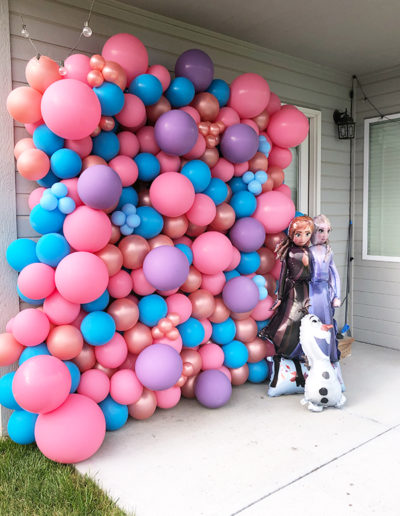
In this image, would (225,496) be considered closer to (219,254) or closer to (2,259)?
(219,254)

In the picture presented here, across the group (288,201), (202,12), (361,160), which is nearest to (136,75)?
(202,12)

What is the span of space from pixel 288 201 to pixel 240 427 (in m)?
1.48

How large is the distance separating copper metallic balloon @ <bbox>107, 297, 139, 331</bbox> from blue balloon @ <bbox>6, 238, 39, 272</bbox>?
487mm

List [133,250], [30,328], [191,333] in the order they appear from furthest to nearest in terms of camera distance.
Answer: [191,333] < [133,250] < [30,328]

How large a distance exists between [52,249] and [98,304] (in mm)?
404

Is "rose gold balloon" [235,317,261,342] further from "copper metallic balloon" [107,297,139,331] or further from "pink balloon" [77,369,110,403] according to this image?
"pink balloon" [77,369,110,403]

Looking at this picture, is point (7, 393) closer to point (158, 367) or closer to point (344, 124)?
point (158, 367)

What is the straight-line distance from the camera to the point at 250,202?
3.11 m

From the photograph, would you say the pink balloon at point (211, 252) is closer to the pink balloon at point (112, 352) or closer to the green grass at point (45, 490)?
the pink balloon at point (112, 352)

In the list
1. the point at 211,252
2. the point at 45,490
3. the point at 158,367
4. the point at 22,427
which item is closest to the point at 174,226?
the point at 211,252

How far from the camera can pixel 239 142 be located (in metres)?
2.94

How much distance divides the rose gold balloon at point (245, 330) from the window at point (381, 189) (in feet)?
6.04

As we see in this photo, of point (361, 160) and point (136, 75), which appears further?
point (361, 160)

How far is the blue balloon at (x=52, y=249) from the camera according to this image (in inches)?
93.3
